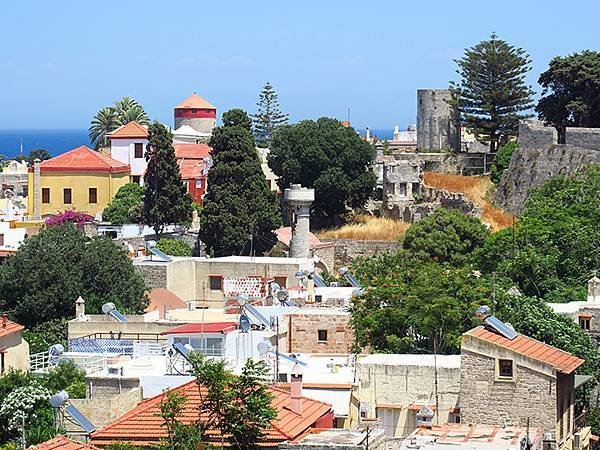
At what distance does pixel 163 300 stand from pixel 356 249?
15.2 meters

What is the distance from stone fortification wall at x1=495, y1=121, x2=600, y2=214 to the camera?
64.0m

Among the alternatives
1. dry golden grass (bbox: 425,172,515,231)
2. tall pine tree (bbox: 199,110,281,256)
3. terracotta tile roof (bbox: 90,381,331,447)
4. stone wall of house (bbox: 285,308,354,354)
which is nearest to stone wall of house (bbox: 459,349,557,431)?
terracotta tile roof (bbox: 90,381,331,447)

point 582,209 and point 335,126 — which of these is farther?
point 335,126

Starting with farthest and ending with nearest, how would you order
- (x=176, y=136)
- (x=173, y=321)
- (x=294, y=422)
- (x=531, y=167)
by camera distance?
(x=176, y=136) → (x=531, y=167) → (x=173, y=321) → (x=294, y=422)

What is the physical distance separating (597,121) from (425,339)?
36.0 meters

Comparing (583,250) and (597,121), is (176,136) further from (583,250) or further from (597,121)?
(583,250)

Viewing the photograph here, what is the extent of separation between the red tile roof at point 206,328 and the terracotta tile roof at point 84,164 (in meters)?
38.3

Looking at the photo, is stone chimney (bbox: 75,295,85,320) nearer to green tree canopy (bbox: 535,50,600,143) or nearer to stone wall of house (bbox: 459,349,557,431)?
stone wall of house (bbox: 459,349,557,431)

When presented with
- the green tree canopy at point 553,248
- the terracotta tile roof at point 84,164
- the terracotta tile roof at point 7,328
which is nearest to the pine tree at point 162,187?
the terracotta tile roof at point 84,164

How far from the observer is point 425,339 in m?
36.0

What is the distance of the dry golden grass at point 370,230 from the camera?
6725 centimetres

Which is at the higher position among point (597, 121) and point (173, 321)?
point (597, 121)

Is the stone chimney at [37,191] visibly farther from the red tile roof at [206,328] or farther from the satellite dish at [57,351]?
the satellite dish at [57,351]

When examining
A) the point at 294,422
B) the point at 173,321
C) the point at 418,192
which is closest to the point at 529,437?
the point at 294,422
